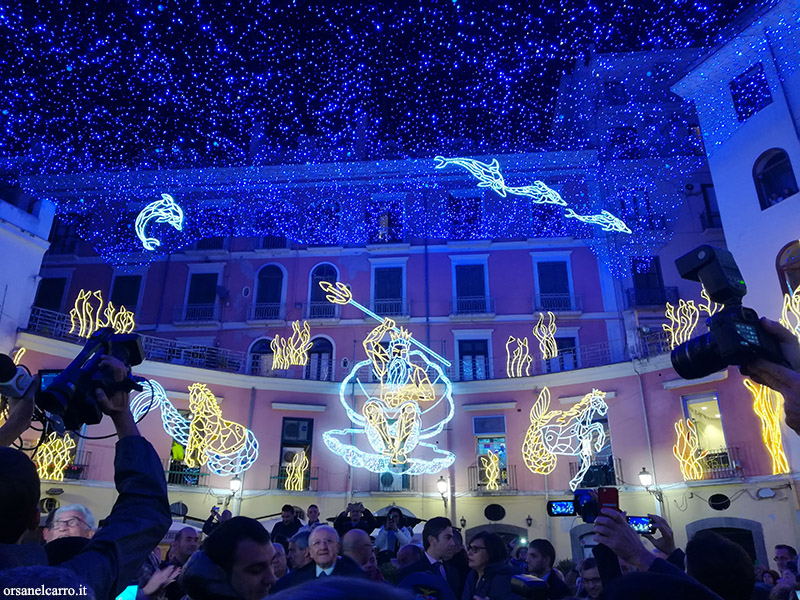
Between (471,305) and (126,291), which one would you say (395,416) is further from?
(126,291)

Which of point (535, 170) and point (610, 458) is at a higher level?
point (535, 170)

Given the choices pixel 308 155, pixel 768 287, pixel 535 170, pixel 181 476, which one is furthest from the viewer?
pixel 308 155

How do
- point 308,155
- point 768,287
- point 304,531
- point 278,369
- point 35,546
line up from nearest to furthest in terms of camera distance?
point 35,546 → point 304,531 → point 768,287 → point 278,369 → point 308,155

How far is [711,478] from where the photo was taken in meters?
14.7

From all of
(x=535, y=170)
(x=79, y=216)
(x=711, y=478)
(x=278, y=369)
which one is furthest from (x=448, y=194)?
(x=79, y=216)

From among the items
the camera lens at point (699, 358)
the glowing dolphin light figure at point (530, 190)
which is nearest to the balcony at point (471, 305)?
the glowing dolphin light figure at point (530, 190)

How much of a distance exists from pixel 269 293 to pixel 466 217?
7.33m

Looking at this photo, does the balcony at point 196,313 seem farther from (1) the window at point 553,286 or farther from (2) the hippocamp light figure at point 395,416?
(1) the window at point 553,286

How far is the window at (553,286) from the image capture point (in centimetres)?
1980

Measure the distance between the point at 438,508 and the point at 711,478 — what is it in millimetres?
7239

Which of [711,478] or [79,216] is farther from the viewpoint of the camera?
[79,216]

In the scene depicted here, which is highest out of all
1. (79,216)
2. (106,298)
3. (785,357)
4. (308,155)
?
(308,155)

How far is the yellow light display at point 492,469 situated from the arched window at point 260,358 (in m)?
7.41

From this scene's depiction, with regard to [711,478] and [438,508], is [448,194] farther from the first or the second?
[711,478]
